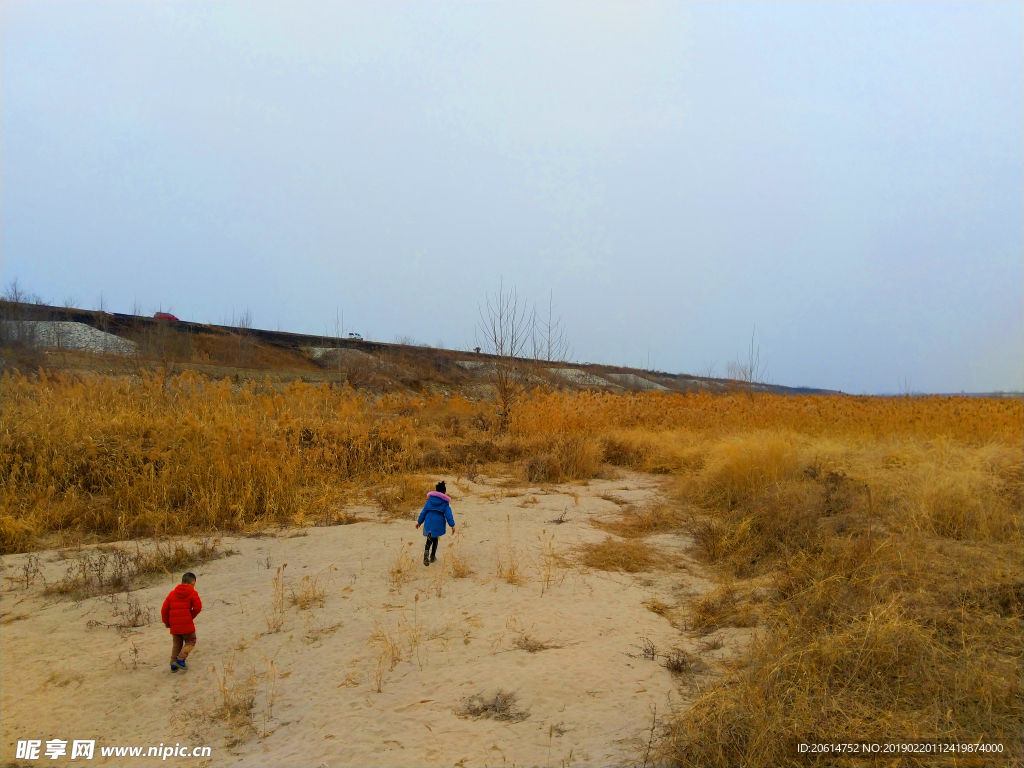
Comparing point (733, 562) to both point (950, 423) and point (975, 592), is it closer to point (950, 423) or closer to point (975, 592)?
point (975, 592)

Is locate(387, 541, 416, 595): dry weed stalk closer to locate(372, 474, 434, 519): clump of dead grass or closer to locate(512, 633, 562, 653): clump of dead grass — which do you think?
locate(512, 633, 562, 653): clump of dead grass

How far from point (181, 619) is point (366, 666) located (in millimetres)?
1248

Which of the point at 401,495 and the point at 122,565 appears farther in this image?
the point at 401,495

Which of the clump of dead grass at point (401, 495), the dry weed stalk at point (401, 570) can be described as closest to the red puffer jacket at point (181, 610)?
the dry weed stalk at point (401, 570)

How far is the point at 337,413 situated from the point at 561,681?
8198 mm

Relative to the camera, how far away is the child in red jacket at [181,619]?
12.5 feet

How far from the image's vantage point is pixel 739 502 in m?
7.63

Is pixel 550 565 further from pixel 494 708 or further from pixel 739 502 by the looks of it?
pixel 739 502

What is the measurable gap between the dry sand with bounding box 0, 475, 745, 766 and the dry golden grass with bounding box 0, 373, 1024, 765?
0.30m

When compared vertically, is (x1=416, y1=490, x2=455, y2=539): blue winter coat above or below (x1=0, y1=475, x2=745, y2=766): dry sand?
above

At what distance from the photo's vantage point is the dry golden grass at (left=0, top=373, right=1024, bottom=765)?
9.36ft

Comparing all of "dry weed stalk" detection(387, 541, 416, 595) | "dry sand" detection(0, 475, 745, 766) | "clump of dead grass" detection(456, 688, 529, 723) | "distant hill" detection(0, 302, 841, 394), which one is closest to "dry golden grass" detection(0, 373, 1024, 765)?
"dry sand" detection(0, 475, 745, 766)

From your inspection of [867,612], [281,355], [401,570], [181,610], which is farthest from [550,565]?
[281,355]

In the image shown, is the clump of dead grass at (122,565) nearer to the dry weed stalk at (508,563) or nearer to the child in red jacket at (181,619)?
the child in red jacket at (181,619)
